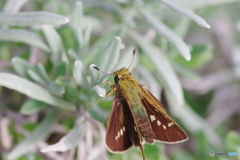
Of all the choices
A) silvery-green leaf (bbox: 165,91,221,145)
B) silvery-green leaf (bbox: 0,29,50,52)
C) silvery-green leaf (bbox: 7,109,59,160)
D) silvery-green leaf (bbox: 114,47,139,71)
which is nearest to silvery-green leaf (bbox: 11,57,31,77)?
silvery-green leaf (bbox: 0,29,50,52)

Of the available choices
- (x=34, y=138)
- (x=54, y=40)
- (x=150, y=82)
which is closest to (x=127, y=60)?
(x=150, y=82)

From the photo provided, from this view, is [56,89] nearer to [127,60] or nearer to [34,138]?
[34,138]

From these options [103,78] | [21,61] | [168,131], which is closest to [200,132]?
[168,131]

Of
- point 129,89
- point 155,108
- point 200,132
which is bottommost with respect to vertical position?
point 200,132

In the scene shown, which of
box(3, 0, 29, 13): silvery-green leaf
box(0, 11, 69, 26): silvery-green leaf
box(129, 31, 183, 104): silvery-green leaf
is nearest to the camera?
box(0, 11, 69, 26): silvery-green leaf

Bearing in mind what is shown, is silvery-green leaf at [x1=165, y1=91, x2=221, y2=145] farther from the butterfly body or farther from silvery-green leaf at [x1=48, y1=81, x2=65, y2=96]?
silvery-green leaf at [x1=48, y1=81, x2=65, y2=96]

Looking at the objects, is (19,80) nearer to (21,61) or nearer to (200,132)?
(21,61)

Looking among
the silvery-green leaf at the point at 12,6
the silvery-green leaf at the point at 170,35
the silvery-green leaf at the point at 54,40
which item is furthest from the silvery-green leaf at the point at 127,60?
the silvery-green leaf at the point at 12,6
